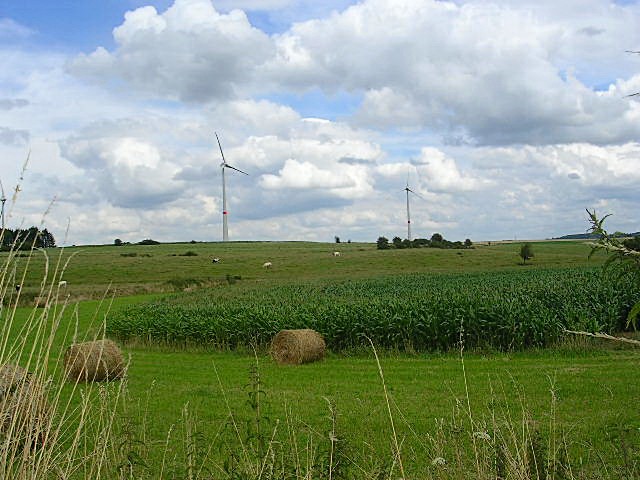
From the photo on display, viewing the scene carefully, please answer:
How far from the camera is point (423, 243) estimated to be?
9925 cm

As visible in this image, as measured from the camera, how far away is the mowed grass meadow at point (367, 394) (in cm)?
508

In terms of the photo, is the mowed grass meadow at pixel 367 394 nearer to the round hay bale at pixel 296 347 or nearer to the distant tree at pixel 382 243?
the round hay bale at pixel 296 347

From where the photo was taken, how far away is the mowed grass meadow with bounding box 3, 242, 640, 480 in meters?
5.08

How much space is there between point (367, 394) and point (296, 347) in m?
5.36

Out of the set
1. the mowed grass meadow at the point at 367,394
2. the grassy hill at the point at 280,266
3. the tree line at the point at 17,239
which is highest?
the tree line at the point at 17,239

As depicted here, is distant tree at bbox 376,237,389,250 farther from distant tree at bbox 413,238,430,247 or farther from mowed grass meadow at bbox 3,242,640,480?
mowed grass meadow at bbox 3,242,640,480

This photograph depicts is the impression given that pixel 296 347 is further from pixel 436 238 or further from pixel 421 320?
pixel 436 238

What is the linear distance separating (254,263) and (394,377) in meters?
65.4

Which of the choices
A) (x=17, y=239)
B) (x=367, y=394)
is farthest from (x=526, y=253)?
(x=17, y=239)

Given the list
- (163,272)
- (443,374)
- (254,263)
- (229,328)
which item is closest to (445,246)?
(254,263)

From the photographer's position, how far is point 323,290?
37062mm

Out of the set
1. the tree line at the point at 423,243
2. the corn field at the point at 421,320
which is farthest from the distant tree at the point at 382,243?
the corn field at the point at 421,320

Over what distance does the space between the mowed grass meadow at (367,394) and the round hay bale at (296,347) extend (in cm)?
53

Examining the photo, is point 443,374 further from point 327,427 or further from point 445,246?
point 445,246
